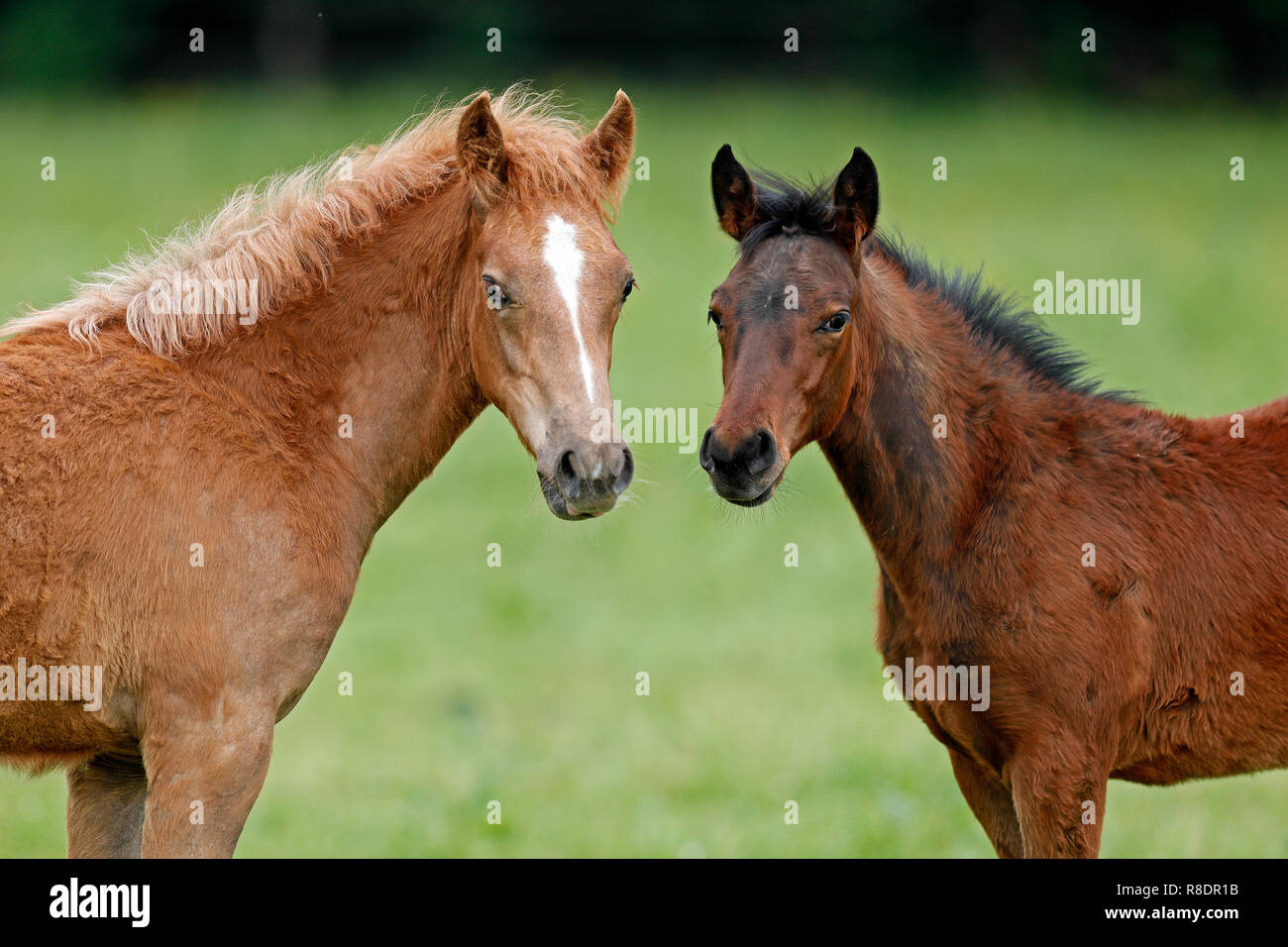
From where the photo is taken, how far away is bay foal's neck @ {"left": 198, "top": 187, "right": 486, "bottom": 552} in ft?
16.9

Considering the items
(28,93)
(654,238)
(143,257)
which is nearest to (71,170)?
(28,93)

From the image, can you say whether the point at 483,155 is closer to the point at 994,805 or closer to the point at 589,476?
the point at 589,476

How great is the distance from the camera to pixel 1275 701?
5578mm

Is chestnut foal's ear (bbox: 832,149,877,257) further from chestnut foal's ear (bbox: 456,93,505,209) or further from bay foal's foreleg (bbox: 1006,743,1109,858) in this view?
bay foal's foreleg (bbox: 1006,743,1109,858)

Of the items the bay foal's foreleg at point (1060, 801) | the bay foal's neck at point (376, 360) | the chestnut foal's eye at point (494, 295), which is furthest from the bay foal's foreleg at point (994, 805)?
the chestnut foal's eye at point (494, 295)

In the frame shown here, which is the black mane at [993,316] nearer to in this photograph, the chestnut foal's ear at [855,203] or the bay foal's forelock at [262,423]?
the chestnut foal's ear at [855,203]

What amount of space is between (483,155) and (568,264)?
591 millimetres

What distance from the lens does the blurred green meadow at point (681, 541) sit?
9.66m

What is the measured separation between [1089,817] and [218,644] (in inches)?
127

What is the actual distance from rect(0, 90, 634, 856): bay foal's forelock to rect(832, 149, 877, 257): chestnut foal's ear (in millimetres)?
879

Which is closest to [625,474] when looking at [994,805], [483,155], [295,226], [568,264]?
[568,264]

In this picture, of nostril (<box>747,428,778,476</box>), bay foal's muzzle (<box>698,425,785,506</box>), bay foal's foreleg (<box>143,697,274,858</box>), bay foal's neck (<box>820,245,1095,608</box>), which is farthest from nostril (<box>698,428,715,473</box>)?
bay foal's foreleg (<box>143,697,274,858</box>)

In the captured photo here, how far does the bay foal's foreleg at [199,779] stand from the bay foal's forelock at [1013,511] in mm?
1900

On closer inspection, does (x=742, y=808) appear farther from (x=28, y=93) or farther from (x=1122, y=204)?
(x=28, y=93)
